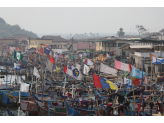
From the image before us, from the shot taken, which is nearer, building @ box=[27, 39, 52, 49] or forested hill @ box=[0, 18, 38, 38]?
building @ box=[27, 39, 52, 49]

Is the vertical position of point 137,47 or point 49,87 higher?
point 137,47

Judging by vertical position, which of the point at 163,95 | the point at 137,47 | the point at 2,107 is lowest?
the point at 2,107

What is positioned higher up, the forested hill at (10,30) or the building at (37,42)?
the forested hill at (10,30)

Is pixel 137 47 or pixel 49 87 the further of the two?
pixel 137 47

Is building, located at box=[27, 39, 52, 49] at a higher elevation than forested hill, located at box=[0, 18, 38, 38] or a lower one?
lower

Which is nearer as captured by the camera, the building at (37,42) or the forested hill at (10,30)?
the building at (37,42)

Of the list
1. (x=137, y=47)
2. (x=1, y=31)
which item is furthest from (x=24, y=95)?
(x=1, y=31)

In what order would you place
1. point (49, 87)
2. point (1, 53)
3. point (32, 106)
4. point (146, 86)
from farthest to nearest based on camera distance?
point (1, 53), point (49, 87), point (146, 86), point (32, 106)

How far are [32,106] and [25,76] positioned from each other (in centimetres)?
2111

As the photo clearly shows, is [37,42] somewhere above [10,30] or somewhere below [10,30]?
below

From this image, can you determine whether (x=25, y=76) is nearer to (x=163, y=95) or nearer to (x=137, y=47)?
(x=137, y=47)

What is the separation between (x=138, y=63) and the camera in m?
34.7

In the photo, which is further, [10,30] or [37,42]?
[10,30]

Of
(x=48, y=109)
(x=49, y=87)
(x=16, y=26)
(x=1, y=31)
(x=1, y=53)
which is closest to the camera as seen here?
(x=48, y=109)
